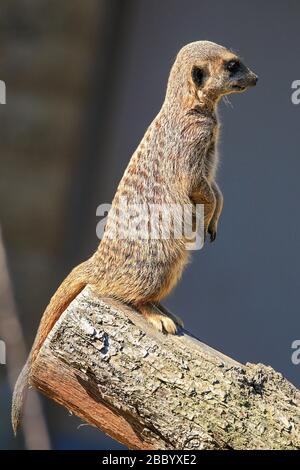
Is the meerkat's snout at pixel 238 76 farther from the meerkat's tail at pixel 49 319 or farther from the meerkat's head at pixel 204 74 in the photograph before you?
the meerkat's tail at pixel 49 319

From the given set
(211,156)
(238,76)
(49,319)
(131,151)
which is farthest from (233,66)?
(131,151)

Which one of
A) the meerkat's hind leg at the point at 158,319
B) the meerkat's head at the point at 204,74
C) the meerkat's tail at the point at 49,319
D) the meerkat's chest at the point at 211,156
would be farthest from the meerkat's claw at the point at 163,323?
the meerkat's head at the point at 204,74

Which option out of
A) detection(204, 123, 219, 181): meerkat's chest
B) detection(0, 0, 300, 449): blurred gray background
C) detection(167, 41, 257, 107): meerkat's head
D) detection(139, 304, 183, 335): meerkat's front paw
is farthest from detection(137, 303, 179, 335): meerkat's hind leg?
detection(0, 0, 300, 449): blurred gray background

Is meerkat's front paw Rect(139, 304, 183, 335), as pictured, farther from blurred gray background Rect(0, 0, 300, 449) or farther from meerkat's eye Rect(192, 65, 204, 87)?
blurred gray background Rect(0, 0, 300, 449)

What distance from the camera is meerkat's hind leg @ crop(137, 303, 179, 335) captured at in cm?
242

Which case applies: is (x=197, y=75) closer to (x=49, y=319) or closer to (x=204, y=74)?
(x=204, y=74)

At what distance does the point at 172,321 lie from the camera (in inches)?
96.7

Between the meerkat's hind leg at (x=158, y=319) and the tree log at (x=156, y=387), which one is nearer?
the tree log at (x=156, y=387)

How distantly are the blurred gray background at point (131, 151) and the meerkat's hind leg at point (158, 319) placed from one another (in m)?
1.76

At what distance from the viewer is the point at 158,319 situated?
2473mm

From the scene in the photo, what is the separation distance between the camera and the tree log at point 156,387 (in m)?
2.19

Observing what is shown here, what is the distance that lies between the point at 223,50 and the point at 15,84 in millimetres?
2253

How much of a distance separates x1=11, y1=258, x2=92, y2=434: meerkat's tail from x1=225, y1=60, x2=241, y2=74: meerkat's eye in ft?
2.12

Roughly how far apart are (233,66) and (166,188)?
39cm
